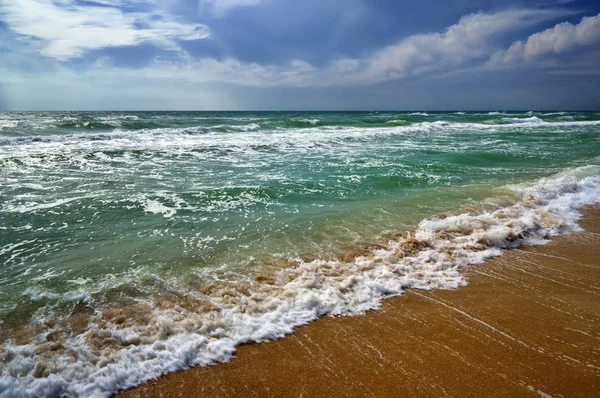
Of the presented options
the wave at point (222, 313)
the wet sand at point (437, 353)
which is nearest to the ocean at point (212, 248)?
the wave at point (222, 313)

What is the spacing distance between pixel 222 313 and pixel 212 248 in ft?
5.70

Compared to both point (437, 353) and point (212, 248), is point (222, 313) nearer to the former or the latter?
point (212, 248)

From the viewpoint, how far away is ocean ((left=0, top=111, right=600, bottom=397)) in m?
2.97

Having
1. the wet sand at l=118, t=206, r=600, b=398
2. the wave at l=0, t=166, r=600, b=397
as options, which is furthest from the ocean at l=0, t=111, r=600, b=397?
the wet sand at l=118, t=206, r=600, b=398

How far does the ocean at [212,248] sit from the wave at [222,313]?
0.02 m

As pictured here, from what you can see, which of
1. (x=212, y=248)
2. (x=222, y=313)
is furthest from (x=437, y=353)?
(x=212, y=248)

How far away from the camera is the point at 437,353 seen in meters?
2.95

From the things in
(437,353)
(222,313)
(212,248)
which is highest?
(212,248)

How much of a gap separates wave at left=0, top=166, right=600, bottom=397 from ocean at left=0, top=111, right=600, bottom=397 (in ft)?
0.05

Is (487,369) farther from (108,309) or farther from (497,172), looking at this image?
(497,172)

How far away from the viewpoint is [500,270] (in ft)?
14.9

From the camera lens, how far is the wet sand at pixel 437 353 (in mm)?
2590

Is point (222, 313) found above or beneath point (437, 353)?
above

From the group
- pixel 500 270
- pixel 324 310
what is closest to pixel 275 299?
pixel 324 310
